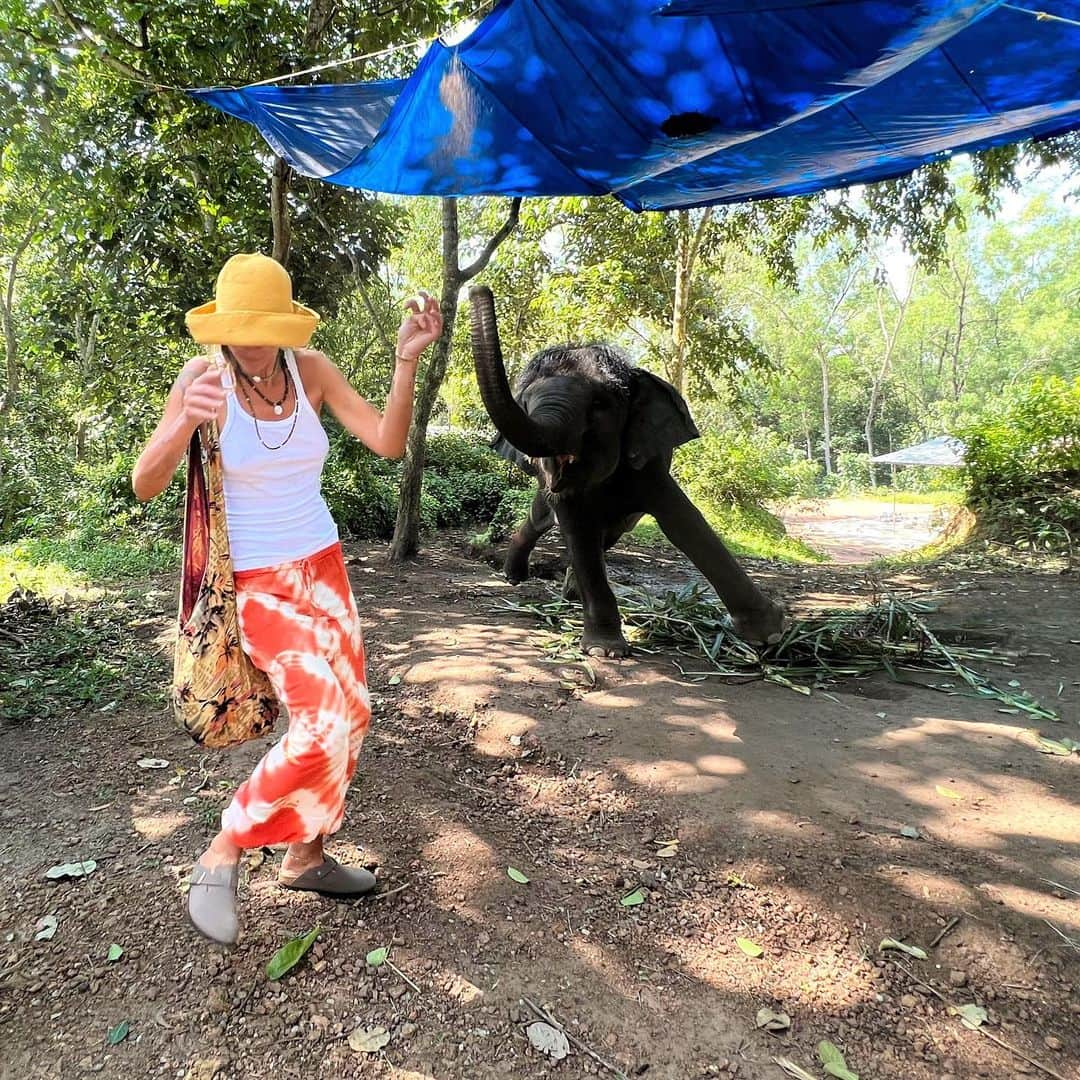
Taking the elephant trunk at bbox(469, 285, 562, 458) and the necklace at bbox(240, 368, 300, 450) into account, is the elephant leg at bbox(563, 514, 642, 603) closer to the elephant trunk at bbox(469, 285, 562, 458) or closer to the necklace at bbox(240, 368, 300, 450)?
the elephant trunk at bbox(469, 285, 562, 458)

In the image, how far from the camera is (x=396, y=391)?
2.34 metres

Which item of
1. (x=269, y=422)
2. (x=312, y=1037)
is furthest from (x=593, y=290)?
(x=312, y=1037)

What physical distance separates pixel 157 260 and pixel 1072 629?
8.70m

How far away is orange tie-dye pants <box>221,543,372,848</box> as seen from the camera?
6.73 feet

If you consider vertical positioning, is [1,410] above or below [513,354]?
below

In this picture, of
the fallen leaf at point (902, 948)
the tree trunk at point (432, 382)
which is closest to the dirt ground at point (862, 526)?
the tree trunk at point (432, 382)

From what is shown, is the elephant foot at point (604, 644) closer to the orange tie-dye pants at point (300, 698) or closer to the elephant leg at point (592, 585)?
the elephant leg at point (592, 585)

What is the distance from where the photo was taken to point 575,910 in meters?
2.47

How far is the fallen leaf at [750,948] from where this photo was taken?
2260 millimetres

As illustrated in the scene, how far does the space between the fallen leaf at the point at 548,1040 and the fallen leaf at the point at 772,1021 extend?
514mm

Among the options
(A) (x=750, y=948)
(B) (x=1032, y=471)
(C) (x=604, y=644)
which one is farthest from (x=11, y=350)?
(B) (x=1032, y=471)

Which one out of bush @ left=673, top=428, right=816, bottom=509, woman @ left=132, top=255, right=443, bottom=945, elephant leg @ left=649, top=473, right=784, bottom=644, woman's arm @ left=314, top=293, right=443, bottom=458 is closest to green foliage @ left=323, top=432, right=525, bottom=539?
bush @ left=673, top=428, right=816, bottom=509

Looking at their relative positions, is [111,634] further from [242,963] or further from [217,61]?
[217,61]

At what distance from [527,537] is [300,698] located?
482 cm
